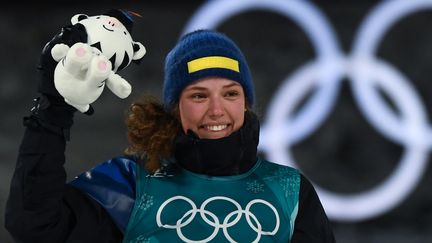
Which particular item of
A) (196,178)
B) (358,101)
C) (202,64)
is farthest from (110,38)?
(358,101)

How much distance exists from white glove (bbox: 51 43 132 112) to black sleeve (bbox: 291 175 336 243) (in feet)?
2.26

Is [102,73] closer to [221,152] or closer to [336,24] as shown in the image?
[221,152]

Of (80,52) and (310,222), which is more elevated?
(80,52)

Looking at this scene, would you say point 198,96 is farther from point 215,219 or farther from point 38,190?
point 38,190

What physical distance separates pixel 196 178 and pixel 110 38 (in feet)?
1.73

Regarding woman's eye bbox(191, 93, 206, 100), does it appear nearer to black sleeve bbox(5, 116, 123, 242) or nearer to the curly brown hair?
the curly brown hair

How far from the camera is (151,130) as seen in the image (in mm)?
2568

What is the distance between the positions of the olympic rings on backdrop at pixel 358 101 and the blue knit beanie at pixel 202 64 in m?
3.01

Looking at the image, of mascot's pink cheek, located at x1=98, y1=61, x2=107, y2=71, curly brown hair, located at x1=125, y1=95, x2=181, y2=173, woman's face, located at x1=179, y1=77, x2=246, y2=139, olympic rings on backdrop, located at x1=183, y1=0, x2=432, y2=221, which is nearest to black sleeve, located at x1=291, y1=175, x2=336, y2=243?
woman's face, located at x1=179, y1=77, x2=246, y2=139

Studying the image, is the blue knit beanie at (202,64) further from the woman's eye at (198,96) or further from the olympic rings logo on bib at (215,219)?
the olympic rings logo on bib at (215,219)

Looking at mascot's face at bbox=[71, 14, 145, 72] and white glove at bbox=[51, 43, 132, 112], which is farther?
mascot's face at bbox=[71, 14, 145, 72]

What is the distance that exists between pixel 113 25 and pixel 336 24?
368 centimetres

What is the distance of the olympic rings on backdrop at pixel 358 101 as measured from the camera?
18.2ft

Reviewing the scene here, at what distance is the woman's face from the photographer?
97.7 inches
